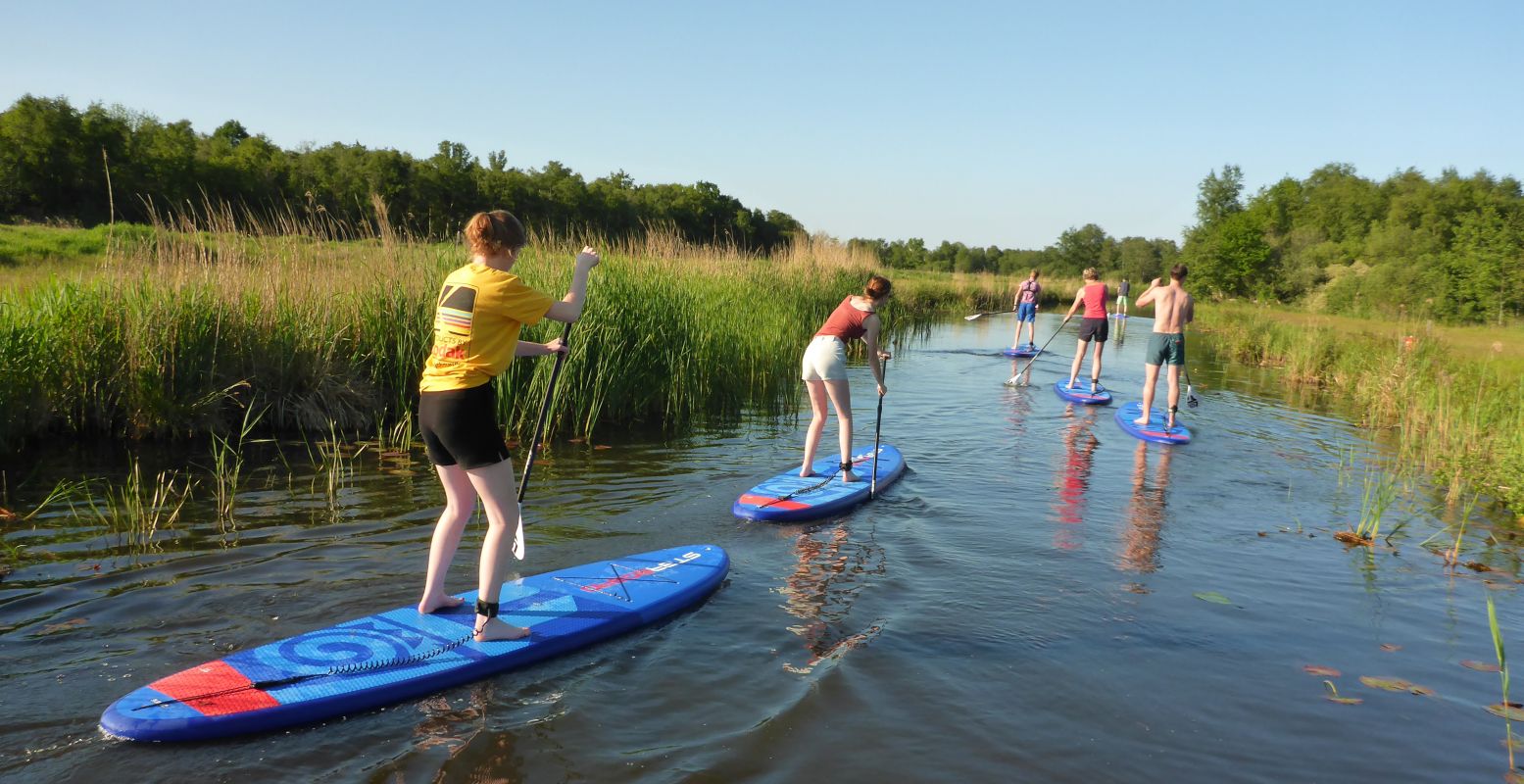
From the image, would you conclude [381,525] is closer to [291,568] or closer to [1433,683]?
[291,568]

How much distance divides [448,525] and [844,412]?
4181 millimetres

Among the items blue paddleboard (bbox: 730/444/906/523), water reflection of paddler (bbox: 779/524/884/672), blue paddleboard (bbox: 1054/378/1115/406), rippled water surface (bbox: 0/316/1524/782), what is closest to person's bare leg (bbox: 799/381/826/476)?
blue paddleboard (bbox: 730/444/906/523)

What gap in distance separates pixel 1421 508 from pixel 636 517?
23.9 feet

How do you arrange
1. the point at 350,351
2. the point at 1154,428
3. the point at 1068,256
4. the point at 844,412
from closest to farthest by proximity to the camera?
the point at 844,412, the point at 350,351, the point at 1154,428, the point at 1068,256

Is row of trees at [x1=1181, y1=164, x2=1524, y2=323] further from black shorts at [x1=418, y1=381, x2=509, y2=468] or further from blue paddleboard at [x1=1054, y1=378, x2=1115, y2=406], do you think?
black shorts at [x1=418, y1=381, x2=509, y2=468]

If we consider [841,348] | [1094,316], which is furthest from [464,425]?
[1094,316]

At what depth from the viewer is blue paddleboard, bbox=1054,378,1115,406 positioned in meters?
14.7

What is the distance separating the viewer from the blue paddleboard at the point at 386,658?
3502 millimetres

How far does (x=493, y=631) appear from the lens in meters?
4.32

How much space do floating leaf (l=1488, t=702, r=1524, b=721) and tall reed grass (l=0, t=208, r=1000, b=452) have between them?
24.9ft

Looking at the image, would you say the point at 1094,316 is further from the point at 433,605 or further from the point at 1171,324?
the point at 433,605

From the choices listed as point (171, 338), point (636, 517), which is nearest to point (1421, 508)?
point (636, 517)

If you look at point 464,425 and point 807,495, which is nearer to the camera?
point 464,425

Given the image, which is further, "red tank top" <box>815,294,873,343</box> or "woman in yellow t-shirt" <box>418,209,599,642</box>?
"red tank top" <box>815,294,873,343</box>
